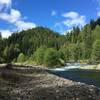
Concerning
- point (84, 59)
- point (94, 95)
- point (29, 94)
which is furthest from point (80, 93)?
point (84, 59)

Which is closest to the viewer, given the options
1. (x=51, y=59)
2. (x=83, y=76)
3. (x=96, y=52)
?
(x=83, y=76)

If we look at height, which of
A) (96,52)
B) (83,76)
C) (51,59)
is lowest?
(83,76)

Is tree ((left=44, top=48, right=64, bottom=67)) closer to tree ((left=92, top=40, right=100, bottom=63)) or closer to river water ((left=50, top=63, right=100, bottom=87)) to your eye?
tree ((left=92, top=40, right=100, bottom=63))

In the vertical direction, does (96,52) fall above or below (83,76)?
above

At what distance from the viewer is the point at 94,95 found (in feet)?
107

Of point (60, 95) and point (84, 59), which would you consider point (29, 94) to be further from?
point (84, 59)

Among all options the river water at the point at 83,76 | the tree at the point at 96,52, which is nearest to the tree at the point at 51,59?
the tree at the point at 96,52

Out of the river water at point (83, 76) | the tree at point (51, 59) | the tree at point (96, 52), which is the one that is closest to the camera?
the river water at point (83, 76)

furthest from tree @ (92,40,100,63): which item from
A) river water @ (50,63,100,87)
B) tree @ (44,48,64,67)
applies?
river water @ (50,63,100,87)

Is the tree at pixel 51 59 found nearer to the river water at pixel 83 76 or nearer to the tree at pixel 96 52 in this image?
the tree at pixel 96 52

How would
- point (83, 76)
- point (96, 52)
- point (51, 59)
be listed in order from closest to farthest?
1. point (83, 76)
2. point (96, 52)
3. point (51, 59)

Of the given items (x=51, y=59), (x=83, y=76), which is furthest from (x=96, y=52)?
(x=83, y=76)

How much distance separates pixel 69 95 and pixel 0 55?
17022 cm

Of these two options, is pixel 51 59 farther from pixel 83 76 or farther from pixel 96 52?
pixel 83 76
